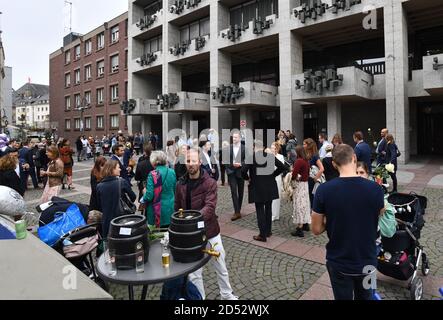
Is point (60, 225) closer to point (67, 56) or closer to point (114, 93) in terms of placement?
point (114, 93)

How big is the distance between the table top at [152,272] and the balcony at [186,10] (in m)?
24.6

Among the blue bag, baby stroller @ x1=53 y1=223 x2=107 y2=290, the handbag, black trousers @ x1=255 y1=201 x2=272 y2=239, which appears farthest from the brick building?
baby stroller @ x1=53 y1=223 x2=107 y2=290

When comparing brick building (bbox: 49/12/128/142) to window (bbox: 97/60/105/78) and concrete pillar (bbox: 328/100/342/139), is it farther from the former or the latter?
concrete pillar (bbox: 328/100/342/139)

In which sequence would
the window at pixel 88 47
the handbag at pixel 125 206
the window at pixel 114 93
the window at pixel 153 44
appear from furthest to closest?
the window at pixel 88 47 → the window at pixel 114 93 → the window at pixel 153 44 → the handbag at pixel 125 206

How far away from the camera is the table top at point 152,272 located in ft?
7.72

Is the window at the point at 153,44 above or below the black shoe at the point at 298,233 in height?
above

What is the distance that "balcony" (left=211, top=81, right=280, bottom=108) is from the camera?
19469 mm

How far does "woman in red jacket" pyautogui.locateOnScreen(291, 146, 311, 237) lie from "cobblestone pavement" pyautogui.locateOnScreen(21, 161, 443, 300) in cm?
31

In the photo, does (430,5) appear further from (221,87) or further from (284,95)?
(221,87)

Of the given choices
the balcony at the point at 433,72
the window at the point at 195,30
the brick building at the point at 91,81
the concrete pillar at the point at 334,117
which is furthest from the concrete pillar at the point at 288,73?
the brick building at the point at 91,81

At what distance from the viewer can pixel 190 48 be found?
24.8 meters

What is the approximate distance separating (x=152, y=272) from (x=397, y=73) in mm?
17461

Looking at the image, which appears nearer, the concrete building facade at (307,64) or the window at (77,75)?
the concrete building facade at (307,64)

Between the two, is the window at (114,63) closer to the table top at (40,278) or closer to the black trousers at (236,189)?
the black trousers at (236,189)
